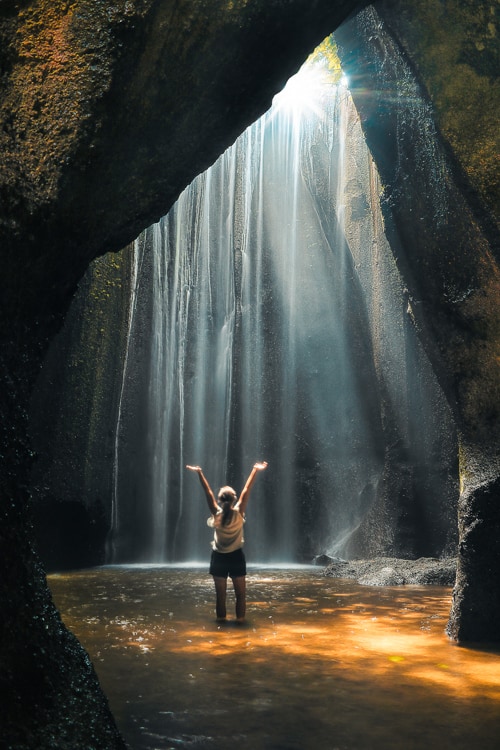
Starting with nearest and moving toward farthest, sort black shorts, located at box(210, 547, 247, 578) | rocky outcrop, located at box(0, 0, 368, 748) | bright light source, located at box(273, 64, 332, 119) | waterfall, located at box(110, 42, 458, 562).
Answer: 1. rocky outcrop, located at box(0, 0, 368, 748)
2. black shorts, located at box(210, 547, 247, 578)
3. waterfall, located at box(110, 42, 458, 562)
4. bright light source, located at box(273, 64, 332, 119)

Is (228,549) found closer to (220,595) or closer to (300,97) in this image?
(220,595)

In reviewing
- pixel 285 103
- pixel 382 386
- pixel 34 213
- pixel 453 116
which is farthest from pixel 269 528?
pixel 34 213

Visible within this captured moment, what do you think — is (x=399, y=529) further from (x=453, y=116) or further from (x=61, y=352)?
(x=453, y=116)

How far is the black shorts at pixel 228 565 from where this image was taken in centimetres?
621

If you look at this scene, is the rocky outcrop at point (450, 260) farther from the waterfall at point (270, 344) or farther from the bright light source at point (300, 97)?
the bright light source at point (300, 97)

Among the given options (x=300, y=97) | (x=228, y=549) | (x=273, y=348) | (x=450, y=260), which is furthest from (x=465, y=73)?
(x=300, y=97)

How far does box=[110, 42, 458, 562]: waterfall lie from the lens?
17.3m

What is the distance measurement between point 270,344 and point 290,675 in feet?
48.0

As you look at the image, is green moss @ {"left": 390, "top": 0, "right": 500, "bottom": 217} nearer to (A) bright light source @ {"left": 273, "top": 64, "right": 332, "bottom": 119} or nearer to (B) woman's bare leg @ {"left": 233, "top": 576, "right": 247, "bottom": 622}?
(B) woman's bare leg @ {"left": 233, "top": 576, "right": 247, "bottom": 622}

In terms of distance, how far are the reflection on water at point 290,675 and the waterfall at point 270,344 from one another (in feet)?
31.5

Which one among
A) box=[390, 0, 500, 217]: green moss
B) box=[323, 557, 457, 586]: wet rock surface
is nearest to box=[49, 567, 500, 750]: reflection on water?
box=[323, 557, 457, 586]: wet rock surface

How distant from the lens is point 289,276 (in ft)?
61.8

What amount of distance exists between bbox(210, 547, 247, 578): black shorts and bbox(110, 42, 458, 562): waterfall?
10.6 meters

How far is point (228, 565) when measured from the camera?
20.4 ft
